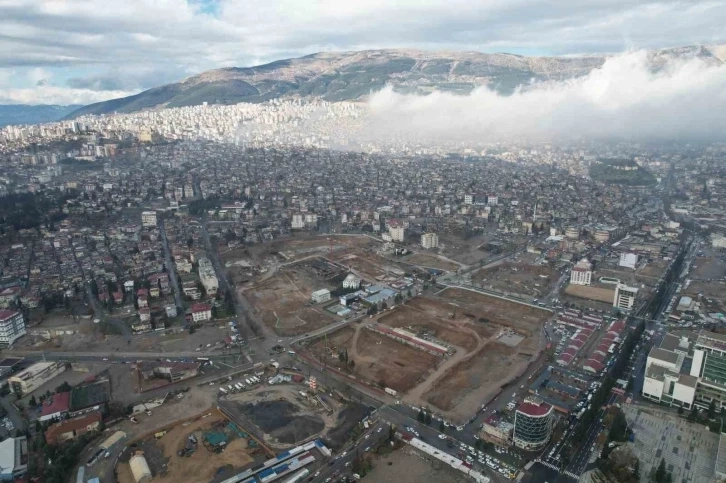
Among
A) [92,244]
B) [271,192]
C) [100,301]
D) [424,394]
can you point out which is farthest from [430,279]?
[271,192]

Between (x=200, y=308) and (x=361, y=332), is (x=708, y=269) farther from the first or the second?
(x=200, y=308)

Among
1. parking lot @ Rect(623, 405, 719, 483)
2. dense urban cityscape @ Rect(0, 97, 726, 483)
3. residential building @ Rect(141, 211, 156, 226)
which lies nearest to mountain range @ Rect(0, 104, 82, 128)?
dense urban cityscape @ Rect(0, 97, 726, 483)

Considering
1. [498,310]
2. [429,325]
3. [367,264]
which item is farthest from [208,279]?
[498,310]

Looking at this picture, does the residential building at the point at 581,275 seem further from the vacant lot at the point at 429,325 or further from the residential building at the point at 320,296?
the residential building at the point at 320,296

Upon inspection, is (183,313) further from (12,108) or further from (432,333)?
(12,108)

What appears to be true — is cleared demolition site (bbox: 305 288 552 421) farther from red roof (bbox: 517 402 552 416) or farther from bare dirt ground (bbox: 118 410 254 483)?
bare dirt ground (bbox: 118 410 254 483)

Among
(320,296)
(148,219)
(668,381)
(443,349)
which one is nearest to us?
(668,381)
